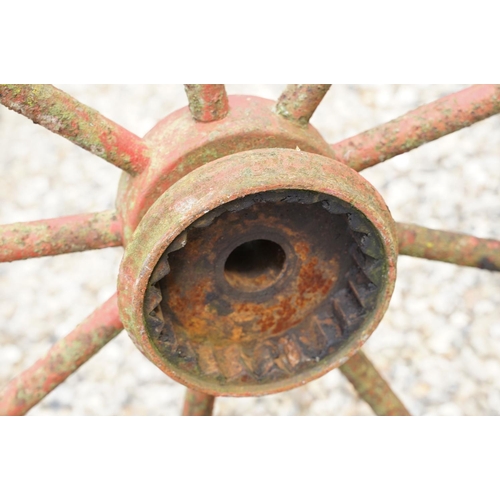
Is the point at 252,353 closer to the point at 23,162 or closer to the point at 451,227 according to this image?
the point at 451,227

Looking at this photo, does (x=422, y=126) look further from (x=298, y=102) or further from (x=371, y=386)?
(x=371, y=386)

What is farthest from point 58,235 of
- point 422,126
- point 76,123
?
point 422,126

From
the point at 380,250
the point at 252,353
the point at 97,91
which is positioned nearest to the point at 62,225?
the point at 252,353

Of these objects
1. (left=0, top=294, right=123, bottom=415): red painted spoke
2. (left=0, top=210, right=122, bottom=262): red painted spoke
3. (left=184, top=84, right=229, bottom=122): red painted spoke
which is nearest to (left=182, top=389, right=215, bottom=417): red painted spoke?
(left=0, top=294, right=123, bottom=415): red painted spoke

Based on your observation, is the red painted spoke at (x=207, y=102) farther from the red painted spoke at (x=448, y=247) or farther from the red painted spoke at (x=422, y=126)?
the red painted spoke at (x=448, y=247)

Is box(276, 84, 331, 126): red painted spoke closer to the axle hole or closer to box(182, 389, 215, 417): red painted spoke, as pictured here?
the axle hole
